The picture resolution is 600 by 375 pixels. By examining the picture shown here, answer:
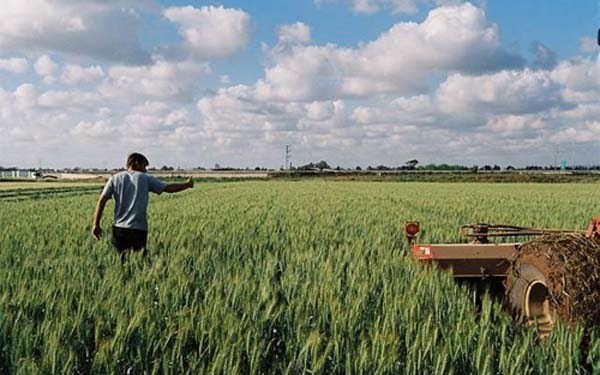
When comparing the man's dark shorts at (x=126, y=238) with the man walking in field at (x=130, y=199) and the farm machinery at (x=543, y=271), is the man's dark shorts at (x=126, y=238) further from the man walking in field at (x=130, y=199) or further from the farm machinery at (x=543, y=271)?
the farm machinery at (x=543, y=271)

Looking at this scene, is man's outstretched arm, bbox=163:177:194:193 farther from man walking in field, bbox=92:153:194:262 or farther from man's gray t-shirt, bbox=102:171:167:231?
man's gray t-shirt, bbox=102:171:167:231

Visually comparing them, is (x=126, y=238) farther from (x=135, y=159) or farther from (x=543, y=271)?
(x=543, y=271)

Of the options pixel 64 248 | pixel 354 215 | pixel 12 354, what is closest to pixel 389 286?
pixel 12 354

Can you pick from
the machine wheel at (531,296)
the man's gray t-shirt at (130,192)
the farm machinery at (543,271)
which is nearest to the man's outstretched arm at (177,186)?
the man's gray t-shirt at (130,192)

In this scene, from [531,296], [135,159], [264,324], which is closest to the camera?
[264,324]

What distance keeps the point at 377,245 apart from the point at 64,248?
177 inches

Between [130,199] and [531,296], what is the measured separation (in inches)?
183

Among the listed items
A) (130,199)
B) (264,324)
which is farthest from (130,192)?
(264,324)

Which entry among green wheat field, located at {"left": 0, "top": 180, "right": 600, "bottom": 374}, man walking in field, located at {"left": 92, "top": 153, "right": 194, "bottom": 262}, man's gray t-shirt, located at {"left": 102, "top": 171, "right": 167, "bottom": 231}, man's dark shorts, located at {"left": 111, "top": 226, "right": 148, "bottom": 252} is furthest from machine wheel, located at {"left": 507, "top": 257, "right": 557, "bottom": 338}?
man's dark shorts, located at {"left": 111, "top": 226, "right": 148, "bottom": 252}

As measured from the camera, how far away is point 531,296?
181 inches

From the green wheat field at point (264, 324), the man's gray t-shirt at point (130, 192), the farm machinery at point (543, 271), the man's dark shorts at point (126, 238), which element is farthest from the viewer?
the man's dark shorts at point (126, 238)

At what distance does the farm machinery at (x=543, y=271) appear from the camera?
3.98 m

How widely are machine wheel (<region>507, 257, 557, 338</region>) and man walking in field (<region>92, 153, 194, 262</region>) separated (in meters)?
4.08

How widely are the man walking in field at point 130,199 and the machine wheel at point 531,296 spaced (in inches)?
160
